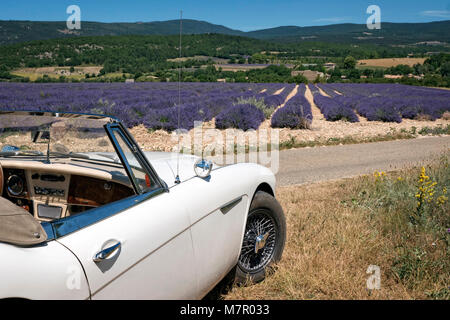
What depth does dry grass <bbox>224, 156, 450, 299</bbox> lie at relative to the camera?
10.0 ft

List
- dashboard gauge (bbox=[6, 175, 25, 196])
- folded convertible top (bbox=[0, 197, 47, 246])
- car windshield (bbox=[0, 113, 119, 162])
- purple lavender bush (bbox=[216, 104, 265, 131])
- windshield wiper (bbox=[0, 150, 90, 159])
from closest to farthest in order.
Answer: folded convertible top (bbox=[0, 197, 47, 246]) → car windshield (bbox=[0, 113, 119, 162]) → dashboard gauge (bbox=[6, 175, 25, 196]) → windshield wiper (bbox=[0, 150, 90, 159]) → purple lavender bush (bbox=[216, 104, 265, 131])

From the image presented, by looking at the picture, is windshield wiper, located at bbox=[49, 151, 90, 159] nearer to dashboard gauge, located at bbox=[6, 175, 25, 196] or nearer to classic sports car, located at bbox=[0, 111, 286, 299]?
classic sports car, located at bbox=[0, 111, 286, 299]

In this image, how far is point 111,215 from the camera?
1789 millimetres

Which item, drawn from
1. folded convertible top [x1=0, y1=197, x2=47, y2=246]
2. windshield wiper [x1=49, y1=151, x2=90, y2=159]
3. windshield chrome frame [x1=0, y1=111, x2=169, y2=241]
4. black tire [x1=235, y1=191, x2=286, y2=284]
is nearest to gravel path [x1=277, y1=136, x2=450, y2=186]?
black tire [x1=235, y1=191, x2=286, y2=284]

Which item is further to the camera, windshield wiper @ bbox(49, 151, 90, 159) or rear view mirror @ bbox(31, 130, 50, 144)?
windshield wiper @ bbox(49, 151, 90, 159)

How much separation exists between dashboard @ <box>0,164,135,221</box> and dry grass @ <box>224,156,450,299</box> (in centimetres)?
127

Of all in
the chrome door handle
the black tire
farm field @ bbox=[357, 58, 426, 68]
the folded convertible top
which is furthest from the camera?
farm field @ bbox=[357, 58, 426, 68]

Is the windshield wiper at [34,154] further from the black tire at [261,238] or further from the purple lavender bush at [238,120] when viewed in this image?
the purple lavender bush at [238,120]

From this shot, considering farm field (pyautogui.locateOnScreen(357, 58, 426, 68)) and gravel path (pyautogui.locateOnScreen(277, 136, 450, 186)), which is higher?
farm field (pyautogui.locateOnScreen(357, 58, 426, 68))

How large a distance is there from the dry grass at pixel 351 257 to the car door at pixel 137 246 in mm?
1070

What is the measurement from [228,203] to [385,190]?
3.49 metres

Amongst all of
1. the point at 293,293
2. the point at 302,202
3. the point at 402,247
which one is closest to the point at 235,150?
the point at 302,202

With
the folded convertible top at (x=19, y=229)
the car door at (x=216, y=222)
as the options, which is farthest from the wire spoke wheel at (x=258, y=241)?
the folded convertible top at (x=19, y=229)

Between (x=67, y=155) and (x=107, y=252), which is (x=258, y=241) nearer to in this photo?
(x=67, y=155)
